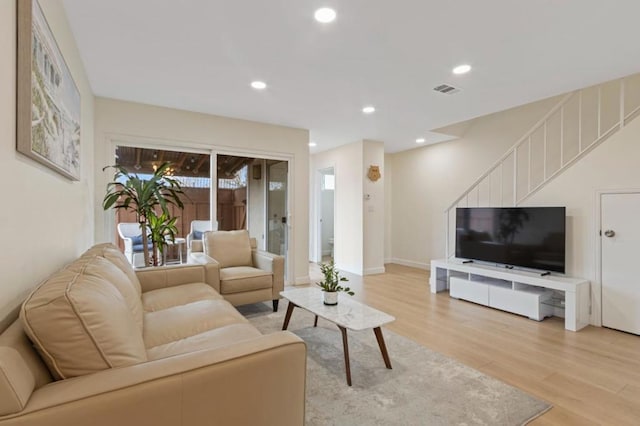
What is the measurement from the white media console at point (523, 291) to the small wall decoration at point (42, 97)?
168 inches

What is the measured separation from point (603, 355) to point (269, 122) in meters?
4.43

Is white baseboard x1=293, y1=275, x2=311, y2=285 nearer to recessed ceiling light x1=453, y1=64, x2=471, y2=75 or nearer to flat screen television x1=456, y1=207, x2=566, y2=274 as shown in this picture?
flat screen television x1=456, y1=207, x2=566, y2=274

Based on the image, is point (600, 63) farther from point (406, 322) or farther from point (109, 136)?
point (109, 136)

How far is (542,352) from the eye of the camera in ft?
8.66

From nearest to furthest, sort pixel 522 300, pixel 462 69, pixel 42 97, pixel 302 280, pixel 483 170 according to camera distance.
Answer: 1. pixel 42 97
2. pixel 462 69
3. pixel 522 300
4. pixel 302 280
5. pixel 483 170

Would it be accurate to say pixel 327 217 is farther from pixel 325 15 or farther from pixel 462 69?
pixel 325 15

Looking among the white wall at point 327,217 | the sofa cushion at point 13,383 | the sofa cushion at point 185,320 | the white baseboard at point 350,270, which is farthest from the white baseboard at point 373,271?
the sofa cushion at point 13,383

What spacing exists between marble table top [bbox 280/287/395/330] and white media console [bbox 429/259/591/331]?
80.6 inches

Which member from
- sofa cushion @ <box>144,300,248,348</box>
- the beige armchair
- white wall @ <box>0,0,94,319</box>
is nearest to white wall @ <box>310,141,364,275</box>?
the beige armchair

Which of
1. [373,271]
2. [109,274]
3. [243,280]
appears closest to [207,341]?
[109,274]

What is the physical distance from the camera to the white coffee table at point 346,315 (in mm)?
2154

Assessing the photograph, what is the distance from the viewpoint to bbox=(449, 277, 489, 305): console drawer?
153 inches

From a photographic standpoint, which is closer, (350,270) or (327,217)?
(350,270)

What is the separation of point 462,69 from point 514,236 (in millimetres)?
2183
